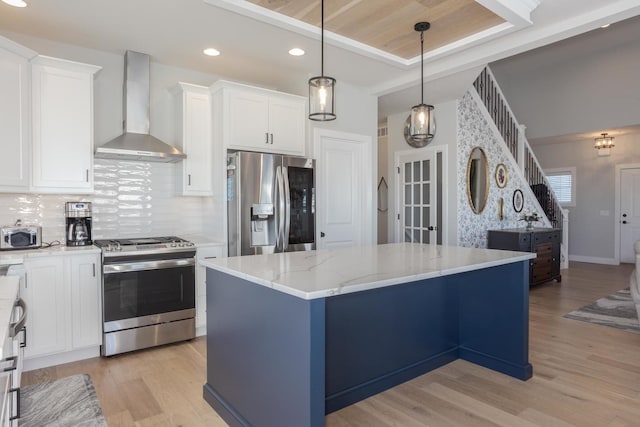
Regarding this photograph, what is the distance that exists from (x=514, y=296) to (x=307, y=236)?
80.6 inches

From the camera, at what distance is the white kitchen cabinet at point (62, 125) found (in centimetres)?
320

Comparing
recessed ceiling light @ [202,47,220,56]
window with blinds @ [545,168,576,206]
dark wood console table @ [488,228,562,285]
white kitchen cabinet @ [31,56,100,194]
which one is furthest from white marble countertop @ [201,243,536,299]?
window with blinds @ [545,168,576,206]

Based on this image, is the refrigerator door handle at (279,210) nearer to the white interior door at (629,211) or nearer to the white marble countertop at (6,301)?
the white marble countertop at (6,301)

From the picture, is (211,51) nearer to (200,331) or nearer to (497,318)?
(200,331)

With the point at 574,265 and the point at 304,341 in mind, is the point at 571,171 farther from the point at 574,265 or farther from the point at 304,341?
the point at 304,341

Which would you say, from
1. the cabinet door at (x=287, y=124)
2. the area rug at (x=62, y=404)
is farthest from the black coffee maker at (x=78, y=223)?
the cabinet door at (x=287, y=124)

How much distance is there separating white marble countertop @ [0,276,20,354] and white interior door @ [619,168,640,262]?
32.1ft

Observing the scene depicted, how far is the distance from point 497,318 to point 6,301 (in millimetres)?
2958

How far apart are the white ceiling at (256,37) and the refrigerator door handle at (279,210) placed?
117cm

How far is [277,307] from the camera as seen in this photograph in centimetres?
189

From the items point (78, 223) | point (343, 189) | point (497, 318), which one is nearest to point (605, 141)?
point (343, 189)

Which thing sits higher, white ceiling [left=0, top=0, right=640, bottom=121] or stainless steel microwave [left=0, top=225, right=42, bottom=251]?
white ceiling [left=0, top=0, right=640, bottom=121]

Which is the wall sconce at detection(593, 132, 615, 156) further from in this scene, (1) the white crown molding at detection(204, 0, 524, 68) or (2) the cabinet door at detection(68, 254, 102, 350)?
(2) the cabinet door at detection(68, 254, 102, 350)

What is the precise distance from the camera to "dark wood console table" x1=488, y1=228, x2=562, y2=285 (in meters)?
5.57
